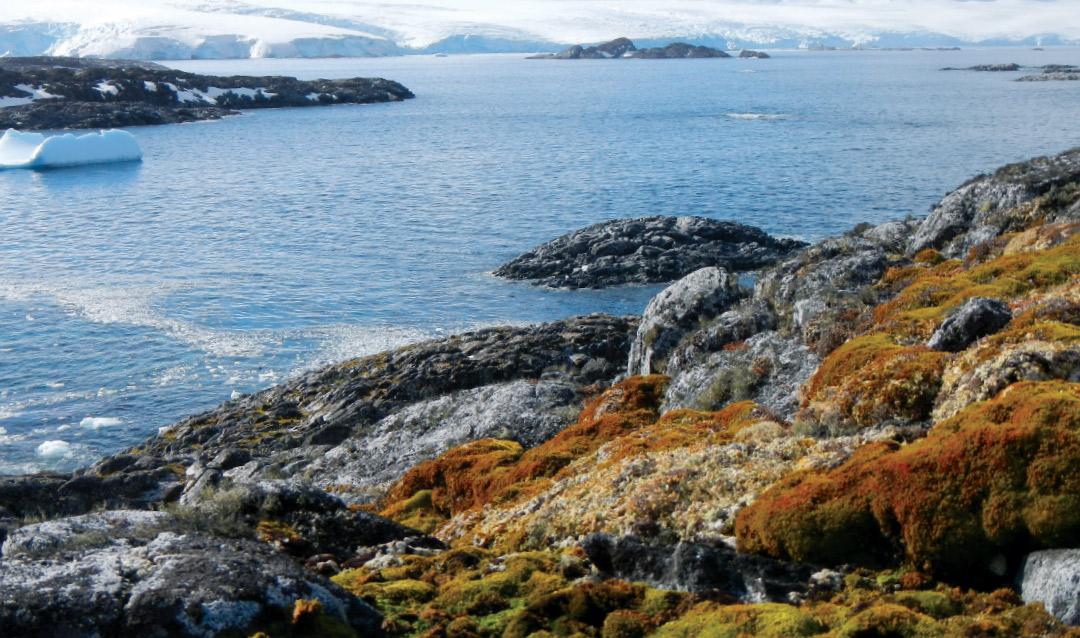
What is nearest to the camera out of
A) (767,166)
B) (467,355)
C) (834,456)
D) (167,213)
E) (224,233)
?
(834,456)

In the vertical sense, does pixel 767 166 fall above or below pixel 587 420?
above

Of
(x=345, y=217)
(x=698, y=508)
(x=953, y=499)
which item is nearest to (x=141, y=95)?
(x=345, y=217)

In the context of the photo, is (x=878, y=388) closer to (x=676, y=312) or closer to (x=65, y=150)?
(x=676, y=312)

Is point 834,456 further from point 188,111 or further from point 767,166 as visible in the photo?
point 188,111

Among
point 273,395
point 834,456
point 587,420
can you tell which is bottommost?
point 273,395

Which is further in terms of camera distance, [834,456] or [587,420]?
[587,420]

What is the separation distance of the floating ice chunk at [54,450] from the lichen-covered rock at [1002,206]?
3093cm

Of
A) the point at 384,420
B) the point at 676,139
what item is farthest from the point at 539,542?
the point at 676,139

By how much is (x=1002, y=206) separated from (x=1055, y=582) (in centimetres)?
2438

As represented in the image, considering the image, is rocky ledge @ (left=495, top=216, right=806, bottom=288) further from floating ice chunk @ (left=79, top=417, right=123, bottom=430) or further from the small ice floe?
the small ice floe

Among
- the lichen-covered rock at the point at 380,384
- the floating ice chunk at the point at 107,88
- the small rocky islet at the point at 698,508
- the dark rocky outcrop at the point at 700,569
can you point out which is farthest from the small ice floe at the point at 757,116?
the dark rocky outcrop at the point at 700,569

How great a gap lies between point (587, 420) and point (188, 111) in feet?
465

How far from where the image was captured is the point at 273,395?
32000mm

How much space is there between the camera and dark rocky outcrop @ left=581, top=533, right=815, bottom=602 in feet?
33.1
